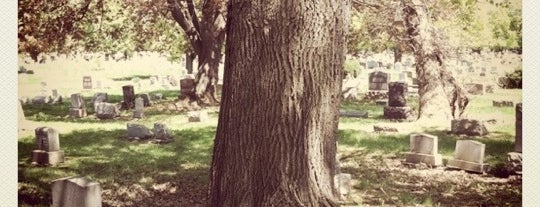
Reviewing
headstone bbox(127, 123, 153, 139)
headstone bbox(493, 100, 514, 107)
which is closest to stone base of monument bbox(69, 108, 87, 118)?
headstone bbox(127, 123, 153, 139)

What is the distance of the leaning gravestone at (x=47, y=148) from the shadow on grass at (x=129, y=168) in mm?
53

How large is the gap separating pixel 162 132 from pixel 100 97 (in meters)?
0.56

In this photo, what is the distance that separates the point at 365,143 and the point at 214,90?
1.35 metres

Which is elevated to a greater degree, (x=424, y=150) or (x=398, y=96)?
(x=398, y=96)

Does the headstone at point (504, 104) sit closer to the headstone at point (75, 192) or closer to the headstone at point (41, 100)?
the headstone at point (75, 192)

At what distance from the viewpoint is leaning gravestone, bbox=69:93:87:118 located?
3.79 meters

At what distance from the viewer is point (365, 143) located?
13.8 ft

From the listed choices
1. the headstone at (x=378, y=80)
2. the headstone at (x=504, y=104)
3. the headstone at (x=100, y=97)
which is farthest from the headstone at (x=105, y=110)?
the headstone at (x=504, y=104)

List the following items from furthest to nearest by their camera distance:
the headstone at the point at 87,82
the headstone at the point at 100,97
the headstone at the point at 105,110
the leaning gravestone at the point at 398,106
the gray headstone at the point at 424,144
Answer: the leaning gravestone at the point at 398,106
the gray headstone at the point at 424,144
the headstone at the point at 105,110
the headstone at the point at 100,97
the headstone at the point at 87,82

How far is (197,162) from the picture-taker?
13.3ft

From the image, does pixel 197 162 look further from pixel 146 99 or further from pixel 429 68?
pixel 429 68

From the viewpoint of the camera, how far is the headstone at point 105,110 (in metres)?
3.92

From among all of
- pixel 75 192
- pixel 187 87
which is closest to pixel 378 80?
pixel 187 87

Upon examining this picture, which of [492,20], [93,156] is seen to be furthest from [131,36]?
[492,20]
